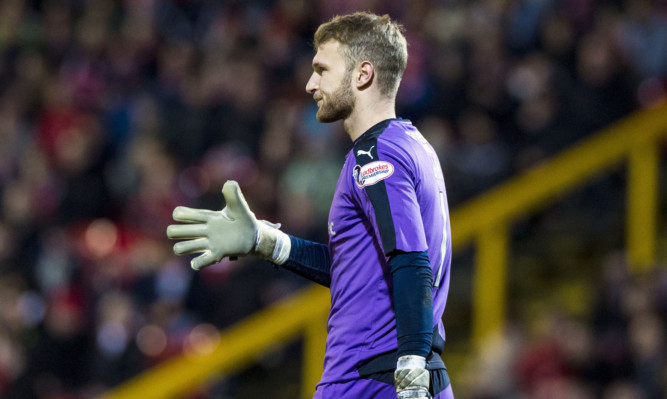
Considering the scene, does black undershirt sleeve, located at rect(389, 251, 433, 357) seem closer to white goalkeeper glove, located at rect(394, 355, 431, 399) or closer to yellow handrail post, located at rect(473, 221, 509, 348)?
white goalkeeper glove, located at rect(394, 355, 431, 399)

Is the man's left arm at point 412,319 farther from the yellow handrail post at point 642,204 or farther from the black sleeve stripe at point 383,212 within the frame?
the yellow handrail post at point 642,204

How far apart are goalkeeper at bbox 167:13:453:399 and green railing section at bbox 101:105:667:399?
3.24m

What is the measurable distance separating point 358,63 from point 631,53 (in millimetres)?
4731

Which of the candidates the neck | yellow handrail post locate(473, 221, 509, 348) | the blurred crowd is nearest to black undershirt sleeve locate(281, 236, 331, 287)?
the neck

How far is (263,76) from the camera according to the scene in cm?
954

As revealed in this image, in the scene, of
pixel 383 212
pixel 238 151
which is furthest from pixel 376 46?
pixel 238 151

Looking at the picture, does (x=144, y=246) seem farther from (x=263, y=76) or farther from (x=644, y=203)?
(x=644, y=203)

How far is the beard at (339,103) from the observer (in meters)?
3.31

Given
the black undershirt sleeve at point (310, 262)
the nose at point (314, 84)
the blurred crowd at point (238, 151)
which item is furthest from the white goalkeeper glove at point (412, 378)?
the blurred crowd at point (238, 151)

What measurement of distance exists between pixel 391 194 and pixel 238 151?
598 cm

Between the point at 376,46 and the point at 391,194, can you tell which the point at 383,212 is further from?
the point at 376,46

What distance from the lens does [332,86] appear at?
10.9ft

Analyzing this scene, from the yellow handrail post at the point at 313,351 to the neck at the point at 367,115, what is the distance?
132 inches

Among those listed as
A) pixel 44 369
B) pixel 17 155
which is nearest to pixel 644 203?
pixel 44 369
